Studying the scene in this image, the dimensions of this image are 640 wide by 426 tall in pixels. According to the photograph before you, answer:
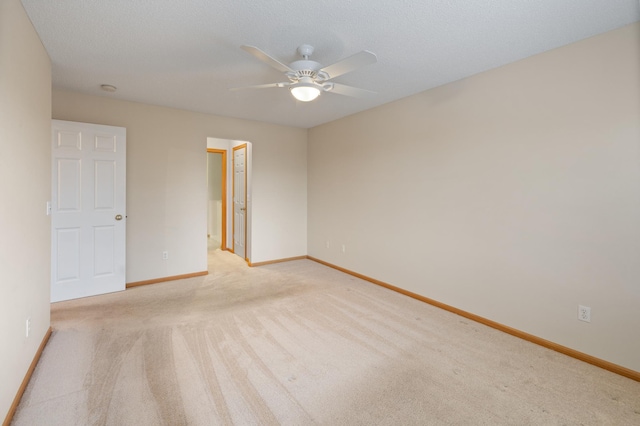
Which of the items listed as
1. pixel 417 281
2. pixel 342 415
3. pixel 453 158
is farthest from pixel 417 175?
pixel 342 415

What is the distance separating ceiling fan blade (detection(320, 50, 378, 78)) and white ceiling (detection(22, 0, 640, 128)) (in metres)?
0.29

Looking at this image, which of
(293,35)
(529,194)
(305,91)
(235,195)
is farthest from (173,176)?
(529,194)

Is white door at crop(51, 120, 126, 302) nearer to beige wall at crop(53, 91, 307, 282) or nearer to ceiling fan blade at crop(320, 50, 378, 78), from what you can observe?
beige wall at crop(53, 91, 307, 282)

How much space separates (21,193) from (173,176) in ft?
7.58

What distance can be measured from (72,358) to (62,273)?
1586mm

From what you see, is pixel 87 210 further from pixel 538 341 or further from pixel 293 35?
pixel 538 341

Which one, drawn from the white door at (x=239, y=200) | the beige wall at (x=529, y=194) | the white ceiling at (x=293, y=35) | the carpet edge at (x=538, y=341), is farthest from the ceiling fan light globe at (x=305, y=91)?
the white door at (x=239, y=200)

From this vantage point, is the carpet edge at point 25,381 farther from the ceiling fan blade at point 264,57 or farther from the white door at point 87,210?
the ceiling fan blade at point 264,57

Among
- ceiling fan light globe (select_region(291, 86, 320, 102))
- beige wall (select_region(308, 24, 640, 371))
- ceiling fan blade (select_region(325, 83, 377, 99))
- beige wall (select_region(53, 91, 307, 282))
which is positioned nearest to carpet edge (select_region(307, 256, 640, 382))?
beige wall (select_region(308, 24, 640, 371))

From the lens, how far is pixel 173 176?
417 centimetres

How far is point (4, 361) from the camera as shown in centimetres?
161

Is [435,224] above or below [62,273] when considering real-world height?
above

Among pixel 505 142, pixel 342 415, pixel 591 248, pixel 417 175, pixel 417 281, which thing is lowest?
pixel 342 415

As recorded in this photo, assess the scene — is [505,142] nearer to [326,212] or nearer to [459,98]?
[459,98]
